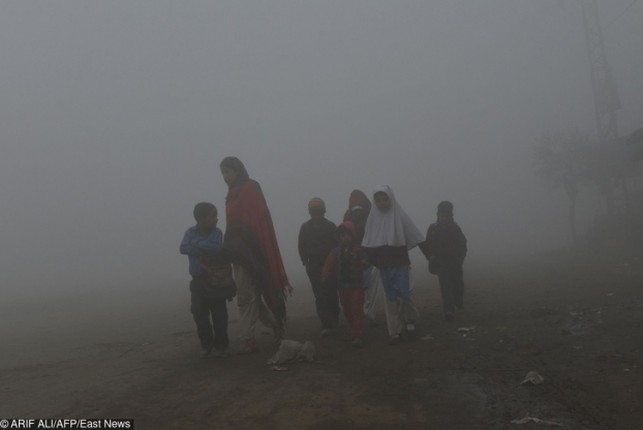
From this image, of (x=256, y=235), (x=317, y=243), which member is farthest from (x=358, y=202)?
(x=256, y=235)

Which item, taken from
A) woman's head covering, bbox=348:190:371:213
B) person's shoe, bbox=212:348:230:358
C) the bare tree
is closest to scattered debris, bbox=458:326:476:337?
woman's head covering, bbox=348:190:371:213

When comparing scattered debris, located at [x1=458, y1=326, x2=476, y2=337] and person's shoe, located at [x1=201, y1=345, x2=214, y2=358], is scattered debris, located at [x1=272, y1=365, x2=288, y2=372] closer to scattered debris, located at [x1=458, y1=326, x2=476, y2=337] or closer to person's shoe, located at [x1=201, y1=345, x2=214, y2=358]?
person's shoe, located at [x1=201, y1=345, x2=214, y2=358]

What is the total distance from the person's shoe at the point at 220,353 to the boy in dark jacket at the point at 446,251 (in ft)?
10.8

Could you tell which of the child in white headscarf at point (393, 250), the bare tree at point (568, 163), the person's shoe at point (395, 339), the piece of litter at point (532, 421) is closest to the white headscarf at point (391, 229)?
the child in white headscarf at point (393, 250)

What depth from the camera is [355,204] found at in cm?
913

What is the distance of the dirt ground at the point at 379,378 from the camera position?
433cm

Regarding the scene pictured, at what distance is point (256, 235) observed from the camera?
7.11 metres

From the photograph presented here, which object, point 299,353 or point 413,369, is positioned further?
point 299,353

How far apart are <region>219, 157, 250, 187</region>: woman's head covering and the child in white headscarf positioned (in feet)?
5.44

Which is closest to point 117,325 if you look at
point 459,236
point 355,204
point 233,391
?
point 355,204

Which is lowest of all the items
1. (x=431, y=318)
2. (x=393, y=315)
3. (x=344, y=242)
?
(x=431, y=318)

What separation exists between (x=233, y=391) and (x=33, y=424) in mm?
1504

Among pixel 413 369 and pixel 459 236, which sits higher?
pixel 459 236

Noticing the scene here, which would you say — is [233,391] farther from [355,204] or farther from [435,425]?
[355,204]
